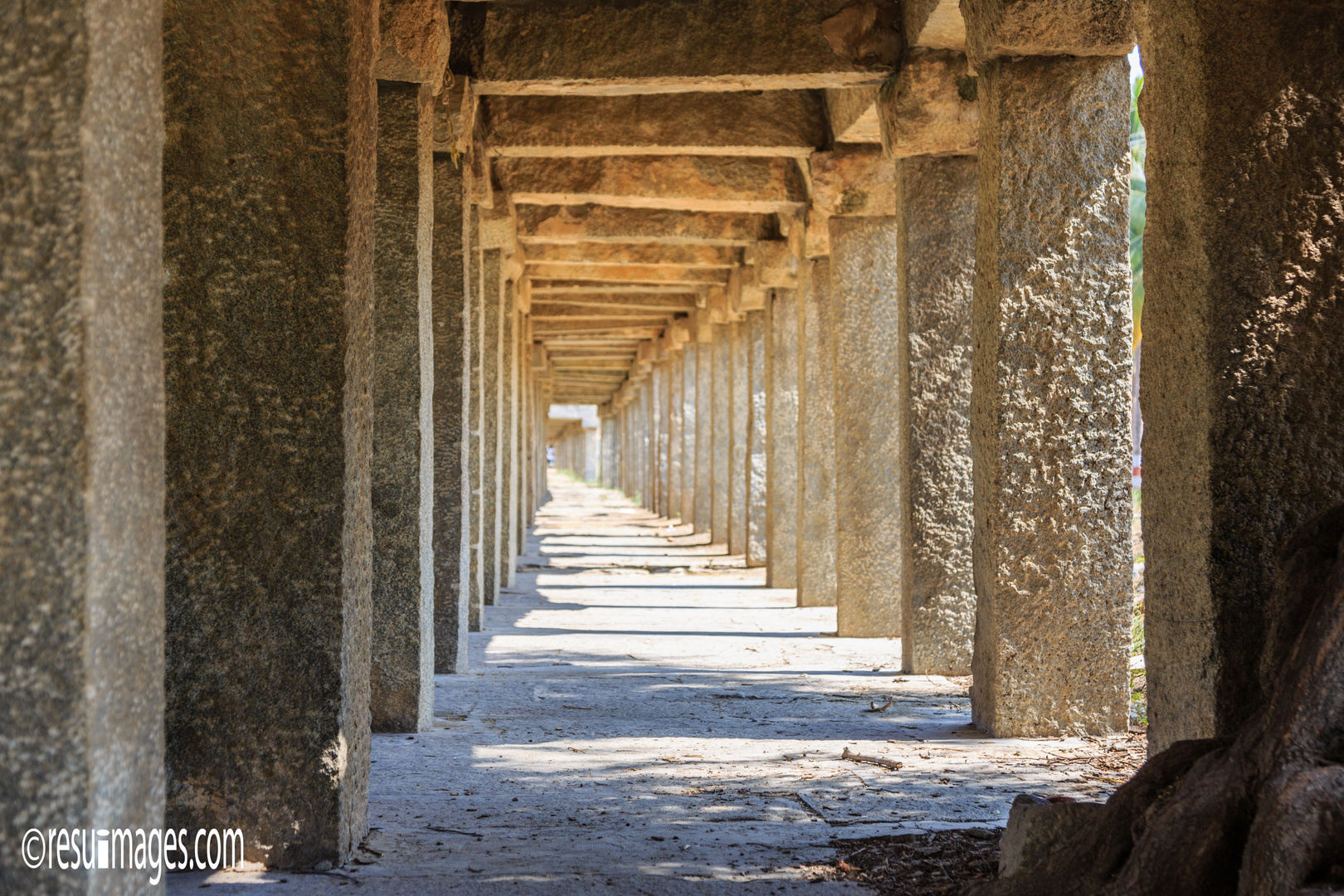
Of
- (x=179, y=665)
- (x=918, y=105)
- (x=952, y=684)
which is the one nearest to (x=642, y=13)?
(x=918, y=105)

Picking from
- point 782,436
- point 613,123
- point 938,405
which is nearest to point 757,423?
point 782,436

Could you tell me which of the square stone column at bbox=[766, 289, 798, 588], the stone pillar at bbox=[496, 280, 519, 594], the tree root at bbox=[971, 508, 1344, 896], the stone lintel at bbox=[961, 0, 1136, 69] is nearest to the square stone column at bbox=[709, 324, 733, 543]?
the square stone column at bbox=[766, 289, 798, 588]

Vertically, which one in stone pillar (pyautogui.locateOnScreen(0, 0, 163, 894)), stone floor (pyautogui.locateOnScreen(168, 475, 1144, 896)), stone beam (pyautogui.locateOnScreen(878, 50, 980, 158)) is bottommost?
stone floor (pyautogui.locateOnScreen(168, 475, 1144, 896))

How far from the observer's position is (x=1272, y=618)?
8.59 ft

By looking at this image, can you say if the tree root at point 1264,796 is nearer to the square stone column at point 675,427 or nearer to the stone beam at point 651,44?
the stone beam at point 651,44

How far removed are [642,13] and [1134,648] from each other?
5.25 m

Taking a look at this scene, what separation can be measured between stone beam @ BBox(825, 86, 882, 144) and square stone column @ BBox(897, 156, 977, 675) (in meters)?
0.59

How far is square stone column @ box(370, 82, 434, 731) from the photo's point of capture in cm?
529

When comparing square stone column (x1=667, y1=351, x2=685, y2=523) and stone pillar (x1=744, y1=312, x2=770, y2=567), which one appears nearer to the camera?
stone pillar (x1=744, y1=312, x2=770, y2=567)

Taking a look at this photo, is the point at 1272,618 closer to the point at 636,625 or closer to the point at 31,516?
the point at 31,516

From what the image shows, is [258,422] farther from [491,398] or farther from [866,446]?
[491,398]

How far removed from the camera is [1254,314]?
284 centimetres

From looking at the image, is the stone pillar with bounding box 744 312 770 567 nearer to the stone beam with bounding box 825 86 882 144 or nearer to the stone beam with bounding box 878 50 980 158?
the stone beam with bounding box 825 86 882 144

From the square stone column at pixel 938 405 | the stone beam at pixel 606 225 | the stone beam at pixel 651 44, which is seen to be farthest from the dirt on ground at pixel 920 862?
the stone beam at pixel 606 225
